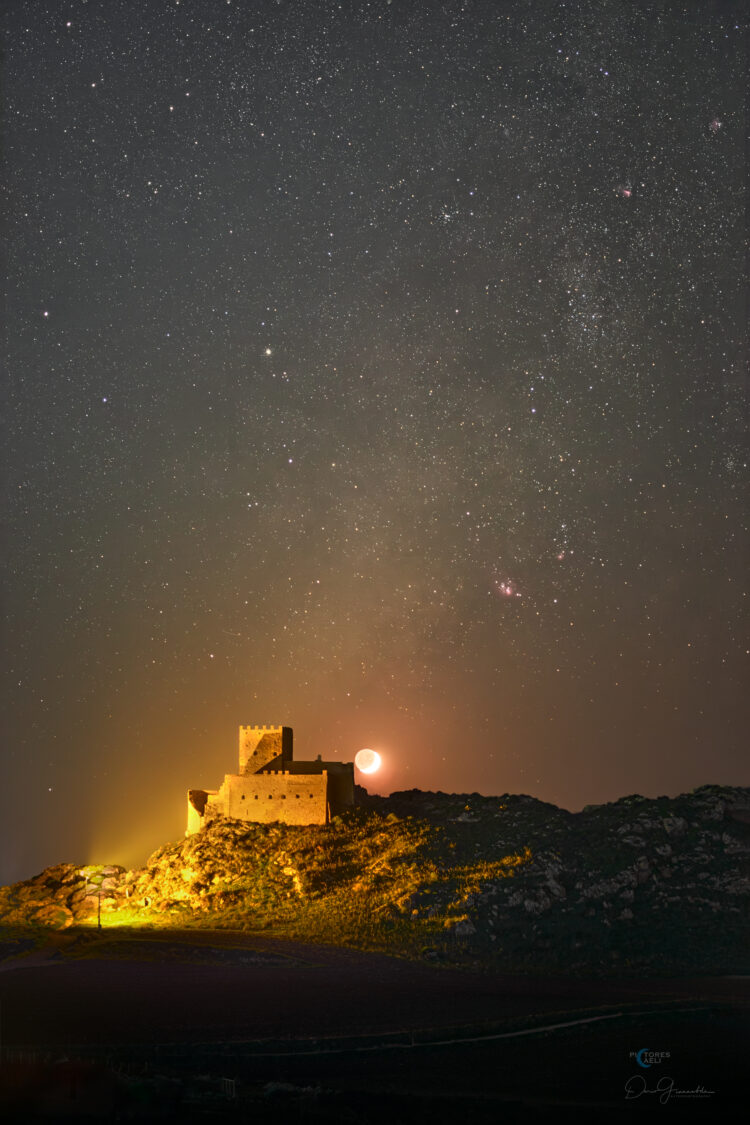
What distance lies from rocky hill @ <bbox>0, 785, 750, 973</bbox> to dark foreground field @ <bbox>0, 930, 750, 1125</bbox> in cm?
→ 390

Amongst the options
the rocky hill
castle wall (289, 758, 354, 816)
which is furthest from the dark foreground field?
castle wall (289, 758, 354, 816)

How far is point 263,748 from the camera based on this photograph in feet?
266

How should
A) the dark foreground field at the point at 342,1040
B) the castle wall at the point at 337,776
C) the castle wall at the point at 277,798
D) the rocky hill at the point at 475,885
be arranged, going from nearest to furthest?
the dark foreground field at the point at 342,1040 → the rocky hill at the point at 475,885 → the castle wall at the point at 277,798 → the castle wall at the point at 337,776

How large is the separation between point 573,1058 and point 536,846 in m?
26.9

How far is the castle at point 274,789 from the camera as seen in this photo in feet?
254

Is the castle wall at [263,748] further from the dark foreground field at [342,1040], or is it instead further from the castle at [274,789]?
the dark foreground field at [342,1040]

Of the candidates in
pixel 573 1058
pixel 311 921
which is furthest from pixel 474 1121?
pixel 311 921

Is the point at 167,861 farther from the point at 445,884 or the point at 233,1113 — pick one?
the point at 233,1113

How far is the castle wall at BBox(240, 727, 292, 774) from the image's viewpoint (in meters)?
80.8

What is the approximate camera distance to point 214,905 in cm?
6838

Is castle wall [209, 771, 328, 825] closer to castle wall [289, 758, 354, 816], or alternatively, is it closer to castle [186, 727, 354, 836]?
castle [186, 727, 354, 836]

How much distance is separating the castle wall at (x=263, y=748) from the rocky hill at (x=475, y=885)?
5.54m

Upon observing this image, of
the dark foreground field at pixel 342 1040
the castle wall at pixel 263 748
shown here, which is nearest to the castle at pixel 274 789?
the castle wall at pixel 263 748

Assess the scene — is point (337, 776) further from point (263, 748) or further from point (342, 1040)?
point (342, 1040)
